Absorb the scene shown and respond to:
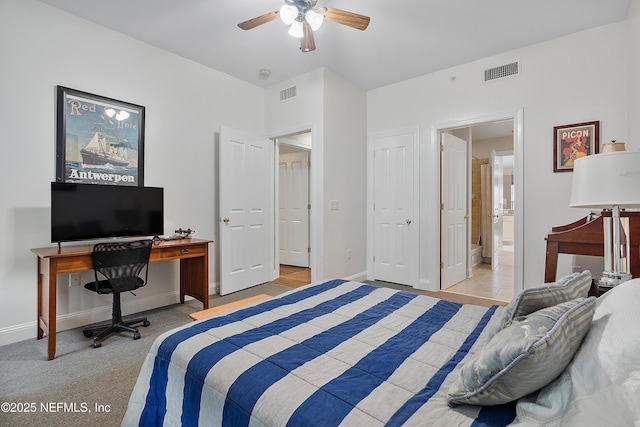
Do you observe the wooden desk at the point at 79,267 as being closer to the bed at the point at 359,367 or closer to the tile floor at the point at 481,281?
the tile floor at the point at 481,281

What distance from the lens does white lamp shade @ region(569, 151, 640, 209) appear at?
4.68 ft

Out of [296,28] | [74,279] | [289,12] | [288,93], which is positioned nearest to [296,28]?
[296,28]

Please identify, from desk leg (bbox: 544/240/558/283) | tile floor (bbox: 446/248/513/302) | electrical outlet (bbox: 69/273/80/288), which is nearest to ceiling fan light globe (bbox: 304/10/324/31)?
desk leg (bbox: 544/240/558/283)

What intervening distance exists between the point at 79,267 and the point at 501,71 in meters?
4.59

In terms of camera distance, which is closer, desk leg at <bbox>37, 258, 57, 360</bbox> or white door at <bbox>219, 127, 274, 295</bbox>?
desk leg at <bbox>37, 258, 57, 360</bbox>

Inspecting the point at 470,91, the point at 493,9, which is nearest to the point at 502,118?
the point at 470,91

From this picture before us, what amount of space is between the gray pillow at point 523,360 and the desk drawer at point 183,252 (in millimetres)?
2764

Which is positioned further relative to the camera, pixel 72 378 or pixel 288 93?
pixel 288 93

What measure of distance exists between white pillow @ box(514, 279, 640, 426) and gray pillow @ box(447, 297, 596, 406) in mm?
29

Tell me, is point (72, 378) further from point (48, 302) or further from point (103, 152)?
point (103, 152)

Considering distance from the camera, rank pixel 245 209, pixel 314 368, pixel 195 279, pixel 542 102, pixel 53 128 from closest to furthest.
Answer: pixel 314 368 < pixel 53 128 < pixel 542 102 < pixel 195 279 < pixel 245 209

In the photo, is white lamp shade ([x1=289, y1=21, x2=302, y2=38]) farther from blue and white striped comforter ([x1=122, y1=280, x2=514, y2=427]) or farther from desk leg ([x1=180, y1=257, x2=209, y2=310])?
desk leg ([x1=180, y1=257, x2=209, y2=310])

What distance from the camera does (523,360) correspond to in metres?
0.76

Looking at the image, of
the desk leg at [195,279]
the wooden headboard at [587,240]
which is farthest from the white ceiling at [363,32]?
the desk leg at [195,279]
